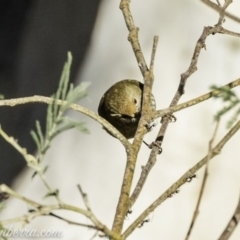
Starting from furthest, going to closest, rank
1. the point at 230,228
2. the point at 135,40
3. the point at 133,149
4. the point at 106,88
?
1. the point at 106,88
2. the point at 135,40
3. the point at 133,149
4. the point at 230,228

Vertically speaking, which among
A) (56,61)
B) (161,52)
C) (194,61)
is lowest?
(194,61)

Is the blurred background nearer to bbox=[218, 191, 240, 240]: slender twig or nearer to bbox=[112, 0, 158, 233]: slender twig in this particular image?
bbox=[112, 0, 158, 233]: slender twig

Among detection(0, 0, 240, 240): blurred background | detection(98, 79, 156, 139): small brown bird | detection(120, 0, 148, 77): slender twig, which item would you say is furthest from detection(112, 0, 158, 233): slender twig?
detection(0, 0, 240, 240): blurred background

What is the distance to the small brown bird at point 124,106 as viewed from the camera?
969 mm

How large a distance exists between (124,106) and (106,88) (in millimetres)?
468

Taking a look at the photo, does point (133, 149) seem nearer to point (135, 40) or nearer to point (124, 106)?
point (135, 40)

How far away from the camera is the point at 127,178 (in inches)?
18.5

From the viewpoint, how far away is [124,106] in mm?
1019

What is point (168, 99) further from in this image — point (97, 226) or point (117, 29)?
point (97, 226)

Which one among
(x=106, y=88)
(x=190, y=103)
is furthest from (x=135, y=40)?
(x=106, y=88)

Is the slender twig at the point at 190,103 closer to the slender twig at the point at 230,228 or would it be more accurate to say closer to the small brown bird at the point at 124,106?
the slender twig at the point at 230,228

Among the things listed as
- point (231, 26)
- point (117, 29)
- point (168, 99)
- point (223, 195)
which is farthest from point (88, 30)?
point (223, 195)

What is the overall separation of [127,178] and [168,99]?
101 centimetres

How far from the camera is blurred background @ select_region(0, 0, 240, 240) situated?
140 centimetres
